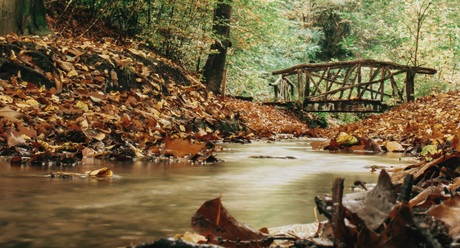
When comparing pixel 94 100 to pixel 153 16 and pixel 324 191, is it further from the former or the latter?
pixel 153 16

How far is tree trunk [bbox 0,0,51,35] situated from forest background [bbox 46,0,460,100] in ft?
8.43

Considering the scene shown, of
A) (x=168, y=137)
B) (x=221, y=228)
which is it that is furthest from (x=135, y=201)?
(x=168, y=137)

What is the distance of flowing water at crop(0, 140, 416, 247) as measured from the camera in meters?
1.25

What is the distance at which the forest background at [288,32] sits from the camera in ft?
36.4

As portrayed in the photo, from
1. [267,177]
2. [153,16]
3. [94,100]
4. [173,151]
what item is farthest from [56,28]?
[267,177]

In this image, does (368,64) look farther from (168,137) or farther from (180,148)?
(180,148)

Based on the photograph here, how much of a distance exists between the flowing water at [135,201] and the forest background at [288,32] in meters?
7.60

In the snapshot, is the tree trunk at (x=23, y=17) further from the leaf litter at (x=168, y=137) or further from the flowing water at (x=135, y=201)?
the flowing water at (x=135, y=201)

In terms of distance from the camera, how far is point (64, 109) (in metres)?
4.71

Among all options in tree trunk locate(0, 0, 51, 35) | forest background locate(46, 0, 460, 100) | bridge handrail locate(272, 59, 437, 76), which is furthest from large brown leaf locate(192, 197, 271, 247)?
bridge handrail locate(272, 59, 437, 76)

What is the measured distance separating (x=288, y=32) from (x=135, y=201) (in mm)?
19724

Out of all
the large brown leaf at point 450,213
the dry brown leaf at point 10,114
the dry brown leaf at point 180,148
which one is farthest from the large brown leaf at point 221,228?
the dry brown leaf at point 10,114

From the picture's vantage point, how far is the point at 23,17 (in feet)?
23.2

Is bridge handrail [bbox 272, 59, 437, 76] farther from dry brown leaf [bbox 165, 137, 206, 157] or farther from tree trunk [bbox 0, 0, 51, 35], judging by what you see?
dry brown leaf [bbox 165, 137, 206, 157]
